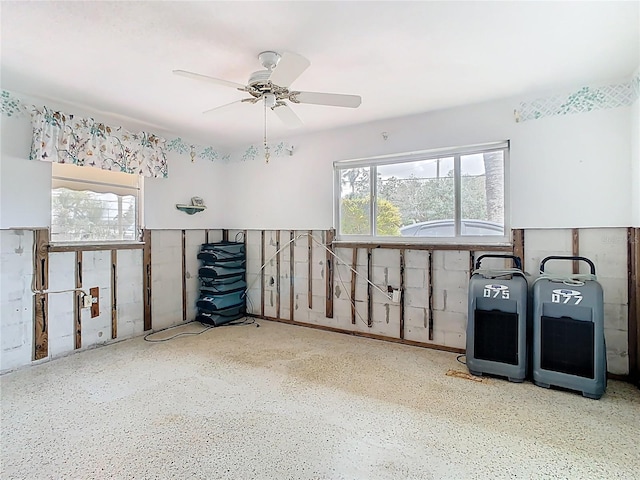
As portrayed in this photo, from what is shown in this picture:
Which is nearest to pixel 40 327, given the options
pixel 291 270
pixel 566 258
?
pixel 291 270

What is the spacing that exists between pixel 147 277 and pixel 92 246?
77 centimetres

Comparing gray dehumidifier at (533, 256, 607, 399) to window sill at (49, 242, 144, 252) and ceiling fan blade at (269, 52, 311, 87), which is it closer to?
ceiling fan blade at (269, 52, 311, 87)

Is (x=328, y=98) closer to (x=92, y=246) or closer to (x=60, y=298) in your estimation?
(x=92, y=246)

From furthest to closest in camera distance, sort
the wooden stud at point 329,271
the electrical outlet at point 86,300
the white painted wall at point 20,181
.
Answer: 1. the wooden stud at point 329,271
2. the electrical outlet at point 86,300
3. the white painted wall at point 20,181

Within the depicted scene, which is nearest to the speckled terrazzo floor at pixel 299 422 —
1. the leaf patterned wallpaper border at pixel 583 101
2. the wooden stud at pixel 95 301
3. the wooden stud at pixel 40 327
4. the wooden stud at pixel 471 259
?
the wooden stud at pixel 40 327

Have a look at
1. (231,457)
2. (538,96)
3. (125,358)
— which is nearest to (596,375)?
(538,96)

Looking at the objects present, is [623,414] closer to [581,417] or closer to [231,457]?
[581,417]

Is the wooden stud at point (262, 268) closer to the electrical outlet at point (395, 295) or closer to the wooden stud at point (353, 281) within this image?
the wooden stud at point (353, 281)

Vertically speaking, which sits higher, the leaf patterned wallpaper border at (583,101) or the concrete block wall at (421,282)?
the leaf patterned wallpaper border at (583,101)

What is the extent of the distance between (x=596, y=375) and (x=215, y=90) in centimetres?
392

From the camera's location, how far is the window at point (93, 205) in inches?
→ 135

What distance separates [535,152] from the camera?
124 inches

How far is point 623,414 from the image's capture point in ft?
7.66

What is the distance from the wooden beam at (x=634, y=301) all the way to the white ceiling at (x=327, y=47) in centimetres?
139
